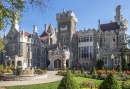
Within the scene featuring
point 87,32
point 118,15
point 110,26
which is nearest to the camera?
point 87,32

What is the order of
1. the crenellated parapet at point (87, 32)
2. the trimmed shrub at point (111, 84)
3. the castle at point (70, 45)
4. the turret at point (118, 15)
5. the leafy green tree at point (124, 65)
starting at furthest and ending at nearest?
the turret at point (118, 15) < the crenellated parapet at point (87, 32) < the castle at point (70, 45) < the leafy green tree at point (124, 65) < the trimmed shrub at point (111, 84)

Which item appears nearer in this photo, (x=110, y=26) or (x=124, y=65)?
(x=124, y=65)

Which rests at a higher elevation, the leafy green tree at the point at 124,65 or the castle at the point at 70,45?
the castle at the point at 70,45

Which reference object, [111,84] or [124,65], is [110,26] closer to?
[124,65]

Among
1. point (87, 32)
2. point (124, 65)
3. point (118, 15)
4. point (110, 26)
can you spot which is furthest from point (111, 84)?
point (118, 15)

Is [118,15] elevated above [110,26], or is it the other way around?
[118,15]

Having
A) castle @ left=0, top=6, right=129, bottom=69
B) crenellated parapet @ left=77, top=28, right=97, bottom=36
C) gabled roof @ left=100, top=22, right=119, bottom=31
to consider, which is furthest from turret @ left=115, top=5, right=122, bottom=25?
crenellated parapet @ left=77, top=28, right=97, bottom=36

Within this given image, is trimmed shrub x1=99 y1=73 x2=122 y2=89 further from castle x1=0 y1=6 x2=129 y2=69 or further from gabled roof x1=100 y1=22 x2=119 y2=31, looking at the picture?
gabled roof x1=100 y1=22 x2=119 y2=31

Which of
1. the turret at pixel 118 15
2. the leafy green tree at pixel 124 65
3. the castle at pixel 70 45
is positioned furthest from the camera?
the turret at pixel 118 15

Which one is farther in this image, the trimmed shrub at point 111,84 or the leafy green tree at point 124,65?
the leafy green tree at point 124,65

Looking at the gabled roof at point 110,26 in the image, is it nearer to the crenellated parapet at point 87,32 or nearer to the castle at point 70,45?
the castle at point 70,45

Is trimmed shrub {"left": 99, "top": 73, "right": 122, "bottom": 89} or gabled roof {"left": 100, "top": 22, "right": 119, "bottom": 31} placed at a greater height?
gabled roof {"left": 100, "top": 22, "right": 119, "bottom": 31}

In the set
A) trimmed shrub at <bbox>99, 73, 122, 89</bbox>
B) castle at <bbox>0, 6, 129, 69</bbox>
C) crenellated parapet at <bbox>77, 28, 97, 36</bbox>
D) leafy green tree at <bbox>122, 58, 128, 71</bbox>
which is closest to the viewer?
trimmed shrub at <bbox>99, 73, 122, 89</bbox>

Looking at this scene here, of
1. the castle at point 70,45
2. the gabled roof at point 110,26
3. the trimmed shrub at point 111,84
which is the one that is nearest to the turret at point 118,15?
the castle at point 70,45
